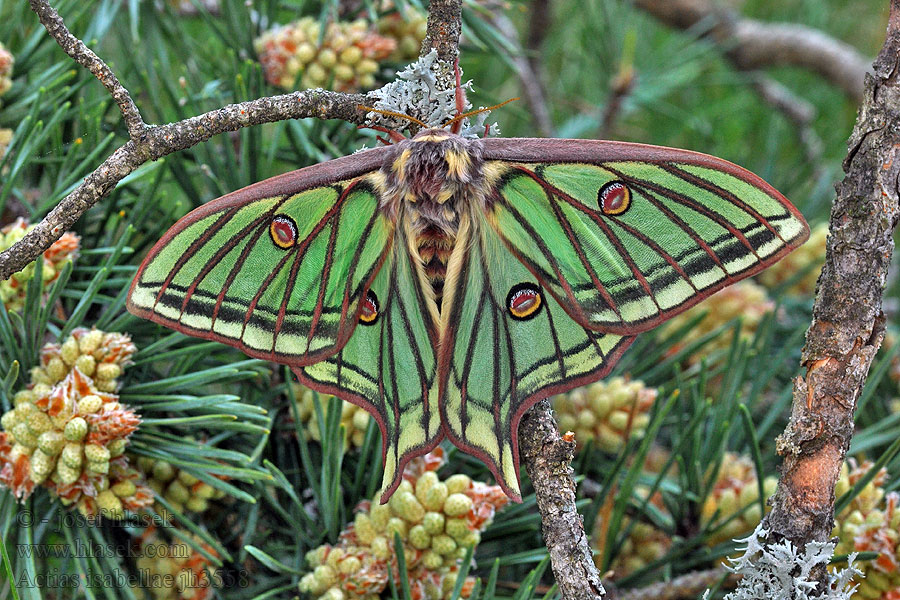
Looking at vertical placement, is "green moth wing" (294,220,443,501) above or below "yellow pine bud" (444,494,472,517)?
above

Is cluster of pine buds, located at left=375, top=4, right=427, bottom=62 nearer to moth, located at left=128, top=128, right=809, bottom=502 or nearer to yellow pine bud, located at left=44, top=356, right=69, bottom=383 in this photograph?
moth, located at left=128, top=128, right=809, bottom=502

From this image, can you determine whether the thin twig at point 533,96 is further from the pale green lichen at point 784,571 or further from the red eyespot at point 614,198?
the pale green lichen at point 784,571

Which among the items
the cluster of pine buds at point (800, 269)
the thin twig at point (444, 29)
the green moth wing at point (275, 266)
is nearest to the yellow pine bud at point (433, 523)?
the green moth wing at point (275, 266)

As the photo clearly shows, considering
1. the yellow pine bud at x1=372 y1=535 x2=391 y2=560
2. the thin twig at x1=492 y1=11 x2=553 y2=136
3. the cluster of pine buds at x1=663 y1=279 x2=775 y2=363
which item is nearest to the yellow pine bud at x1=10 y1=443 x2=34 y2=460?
the yellow pine bud at x1=372 y1=535 x2=391 y2=560

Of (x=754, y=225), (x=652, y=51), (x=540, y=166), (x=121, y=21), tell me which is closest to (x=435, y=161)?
(x=540, y=166)

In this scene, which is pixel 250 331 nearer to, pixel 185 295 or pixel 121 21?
pixel 185 295
